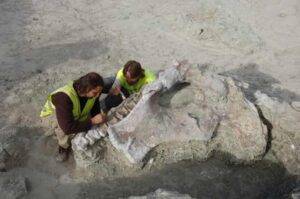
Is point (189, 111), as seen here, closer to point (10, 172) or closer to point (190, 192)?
point (190, 192)

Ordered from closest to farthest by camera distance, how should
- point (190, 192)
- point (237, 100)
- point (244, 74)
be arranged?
1. point (190, 192)
2. point (237, 100)
3. point (244, 74)

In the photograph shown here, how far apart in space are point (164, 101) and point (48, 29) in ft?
10.2

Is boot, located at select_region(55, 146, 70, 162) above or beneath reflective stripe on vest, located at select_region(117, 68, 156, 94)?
beneath

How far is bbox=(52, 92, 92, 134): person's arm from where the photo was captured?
4.29 m

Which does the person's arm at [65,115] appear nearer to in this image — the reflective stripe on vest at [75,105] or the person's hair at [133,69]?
the reflective stripe on vest at [75,105]

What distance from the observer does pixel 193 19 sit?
289 inches

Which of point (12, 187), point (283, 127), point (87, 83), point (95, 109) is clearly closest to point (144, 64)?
point (95, 109)

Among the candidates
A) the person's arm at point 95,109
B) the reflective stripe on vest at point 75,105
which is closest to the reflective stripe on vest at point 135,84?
the person's arm at point 95,109

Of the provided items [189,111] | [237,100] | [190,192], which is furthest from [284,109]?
[190,192]

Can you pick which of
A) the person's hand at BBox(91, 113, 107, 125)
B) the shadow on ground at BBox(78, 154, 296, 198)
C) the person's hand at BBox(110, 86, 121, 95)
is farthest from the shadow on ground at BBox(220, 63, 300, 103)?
the person's hand at BBox(91, 113, 107, 125)

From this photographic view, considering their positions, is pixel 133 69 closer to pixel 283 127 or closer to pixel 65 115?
pixel 65 115

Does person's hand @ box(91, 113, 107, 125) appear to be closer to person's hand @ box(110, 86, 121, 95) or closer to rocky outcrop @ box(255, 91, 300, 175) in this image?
person's hand @ box(110, 86, 121, 95)

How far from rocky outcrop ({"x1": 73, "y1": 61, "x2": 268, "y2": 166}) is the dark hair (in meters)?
0.42

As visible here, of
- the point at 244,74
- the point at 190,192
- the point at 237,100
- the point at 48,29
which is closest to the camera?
the point at 190,192
